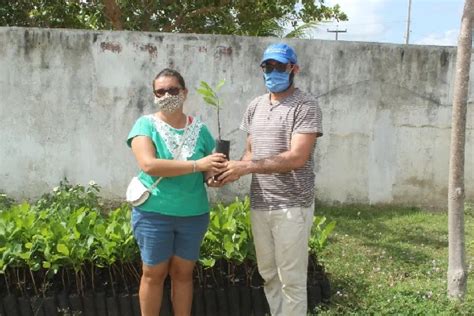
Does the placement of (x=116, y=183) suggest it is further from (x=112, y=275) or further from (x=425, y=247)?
(x=425, y=247)

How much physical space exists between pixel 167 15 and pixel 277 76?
645 cm

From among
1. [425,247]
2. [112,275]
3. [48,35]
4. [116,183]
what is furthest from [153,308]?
[48,35]

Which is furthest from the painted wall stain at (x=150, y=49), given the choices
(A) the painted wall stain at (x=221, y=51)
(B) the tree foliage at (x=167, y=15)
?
(B) the tree foliage at (x=167, y=15)

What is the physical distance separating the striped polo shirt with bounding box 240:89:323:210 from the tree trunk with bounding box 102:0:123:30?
5.97 metres

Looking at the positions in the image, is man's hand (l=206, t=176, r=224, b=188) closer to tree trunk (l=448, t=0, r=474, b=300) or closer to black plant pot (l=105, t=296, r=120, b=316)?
black plant pot (l=105, t=296, r=120, b=316)

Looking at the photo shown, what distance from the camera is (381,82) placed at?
6.78 m

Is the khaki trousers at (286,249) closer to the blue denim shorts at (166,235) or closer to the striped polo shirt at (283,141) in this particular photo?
the striped polo shirt at (283,141)

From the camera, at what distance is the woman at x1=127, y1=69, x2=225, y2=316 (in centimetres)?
301

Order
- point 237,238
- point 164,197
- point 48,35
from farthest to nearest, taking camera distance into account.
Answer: point 48,35, point 237,238, point 164,197

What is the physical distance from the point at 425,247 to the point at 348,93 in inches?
84.1

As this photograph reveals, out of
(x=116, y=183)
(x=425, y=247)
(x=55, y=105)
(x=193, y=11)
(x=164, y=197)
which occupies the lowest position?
(x=425, y=247)

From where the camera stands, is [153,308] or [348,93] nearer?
[153,308]

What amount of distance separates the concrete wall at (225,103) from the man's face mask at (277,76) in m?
3.55

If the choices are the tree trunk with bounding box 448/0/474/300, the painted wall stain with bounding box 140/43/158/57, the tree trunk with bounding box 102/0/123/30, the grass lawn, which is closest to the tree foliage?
the tree trunk with bounding box 102/0/123/30
